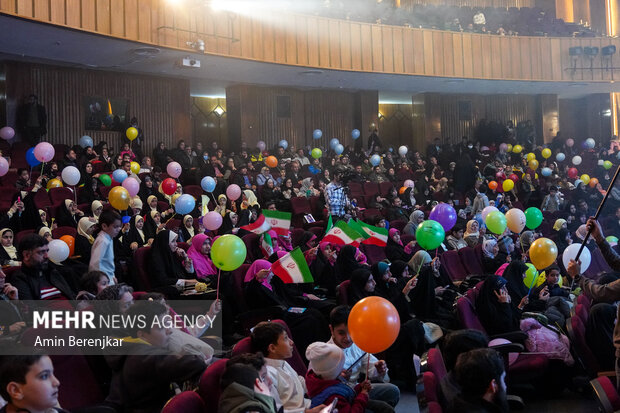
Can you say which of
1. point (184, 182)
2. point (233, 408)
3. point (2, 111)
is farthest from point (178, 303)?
point (2, 111)

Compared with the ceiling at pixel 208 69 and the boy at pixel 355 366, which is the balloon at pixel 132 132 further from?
the boy at pixel 355 366

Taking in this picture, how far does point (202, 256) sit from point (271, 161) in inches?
208

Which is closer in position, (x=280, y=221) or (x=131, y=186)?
(x=280, y=221)

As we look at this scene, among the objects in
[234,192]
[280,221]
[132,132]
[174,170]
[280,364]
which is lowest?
[280,364]

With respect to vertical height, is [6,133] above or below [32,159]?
above

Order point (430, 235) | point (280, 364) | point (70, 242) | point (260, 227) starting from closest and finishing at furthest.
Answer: point (280, 364), point (430, 235), point (70, 242), point (260, 227)

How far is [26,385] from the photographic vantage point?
2.06m

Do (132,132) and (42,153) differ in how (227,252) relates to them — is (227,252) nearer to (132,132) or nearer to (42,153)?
(42,153)

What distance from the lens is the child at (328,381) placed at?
113 inches

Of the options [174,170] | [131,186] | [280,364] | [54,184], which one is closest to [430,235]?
[280,364]

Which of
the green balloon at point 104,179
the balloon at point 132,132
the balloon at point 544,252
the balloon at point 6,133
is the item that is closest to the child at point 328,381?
the balloon at point 544,252

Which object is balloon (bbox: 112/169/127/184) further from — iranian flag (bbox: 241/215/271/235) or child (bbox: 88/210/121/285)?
child (bbox: 88/210/121/285)

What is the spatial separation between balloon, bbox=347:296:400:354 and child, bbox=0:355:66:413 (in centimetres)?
140

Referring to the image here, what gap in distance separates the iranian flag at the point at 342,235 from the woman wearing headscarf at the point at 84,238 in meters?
2.49
